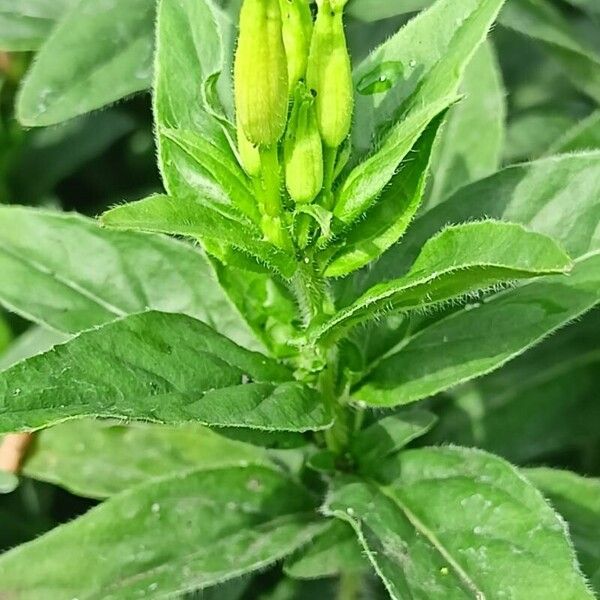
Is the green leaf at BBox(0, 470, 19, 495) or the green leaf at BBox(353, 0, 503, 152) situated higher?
the green leaf at BBox(353, 0, 503, 152)

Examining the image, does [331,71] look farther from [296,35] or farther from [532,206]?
[532,206]

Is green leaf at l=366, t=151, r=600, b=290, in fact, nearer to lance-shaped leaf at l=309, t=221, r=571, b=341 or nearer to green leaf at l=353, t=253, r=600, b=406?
green leaf at l=353, t=253, r=600, b=406

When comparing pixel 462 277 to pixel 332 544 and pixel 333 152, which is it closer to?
Result: pixel 333 152

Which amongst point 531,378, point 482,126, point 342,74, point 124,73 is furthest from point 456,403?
point 342,74

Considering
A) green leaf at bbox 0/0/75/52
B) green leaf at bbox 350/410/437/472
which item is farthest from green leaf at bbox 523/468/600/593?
green leaf at bbox 0/0/75/52

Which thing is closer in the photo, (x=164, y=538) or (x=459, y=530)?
(x=459, y=530)

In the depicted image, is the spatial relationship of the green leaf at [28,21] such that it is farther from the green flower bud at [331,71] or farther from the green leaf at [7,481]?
the green flower bud at [331,71]

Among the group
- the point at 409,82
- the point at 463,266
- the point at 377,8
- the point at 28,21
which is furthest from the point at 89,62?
the point at 463,266
